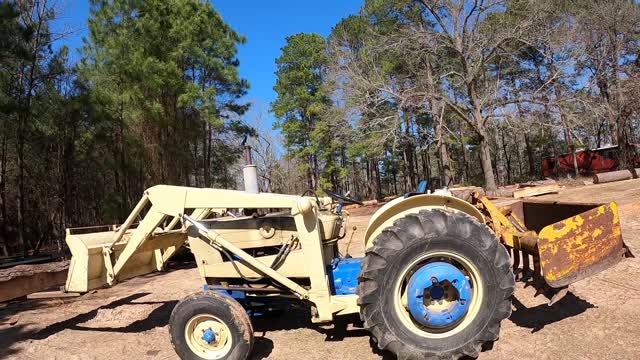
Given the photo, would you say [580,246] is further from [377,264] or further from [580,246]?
[377,264]

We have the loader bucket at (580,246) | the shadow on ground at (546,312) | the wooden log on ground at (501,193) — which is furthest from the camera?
the wooden log on ground at (501,193)

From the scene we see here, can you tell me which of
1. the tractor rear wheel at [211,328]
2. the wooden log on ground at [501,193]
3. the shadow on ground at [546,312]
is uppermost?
the wooden log on ground at [501,193]

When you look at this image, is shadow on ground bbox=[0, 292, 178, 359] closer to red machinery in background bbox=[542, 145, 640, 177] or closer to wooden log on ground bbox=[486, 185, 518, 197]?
Answer: wooden log on ground bbox=[486, 185, 518, 197]

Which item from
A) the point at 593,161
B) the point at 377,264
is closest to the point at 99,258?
the point at 377,264

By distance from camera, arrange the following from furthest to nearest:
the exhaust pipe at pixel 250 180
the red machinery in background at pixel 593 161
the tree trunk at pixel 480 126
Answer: the red machinery in background at pixel 593 161 → the tree trunk at pixel 480 126 → the exhaust pipe at pixel 250 180

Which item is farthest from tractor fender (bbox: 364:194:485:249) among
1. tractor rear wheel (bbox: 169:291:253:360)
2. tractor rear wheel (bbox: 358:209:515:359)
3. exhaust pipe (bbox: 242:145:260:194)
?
tractor rear wheel (bbox: 169:291:253:360)

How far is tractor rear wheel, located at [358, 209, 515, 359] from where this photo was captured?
3.86 m

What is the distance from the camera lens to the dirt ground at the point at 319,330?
13.5 ft

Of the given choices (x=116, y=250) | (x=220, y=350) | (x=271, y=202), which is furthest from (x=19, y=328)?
(x=271, y=202)

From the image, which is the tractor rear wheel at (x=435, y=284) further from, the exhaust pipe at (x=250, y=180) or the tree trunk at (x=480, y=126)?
the tree trunk at (x=480, y=126)

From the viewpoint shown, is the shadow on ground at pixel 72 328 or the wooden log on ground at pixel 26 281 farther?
the wooden log on ground at pixel 26 281

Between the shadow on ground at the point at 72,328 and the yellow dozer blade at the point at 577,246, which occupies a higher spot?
the yellow dozer blade at the point at 577,246

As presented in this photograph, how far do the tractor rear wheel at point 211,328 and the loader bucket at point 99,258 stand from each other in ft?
3.63

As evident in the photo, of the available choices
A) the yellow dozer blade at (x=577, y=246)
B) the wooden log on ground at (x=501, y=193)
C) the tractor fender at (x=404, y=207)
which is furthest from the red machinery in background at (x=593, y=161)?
the tractor fender at (x=404, y=207)
